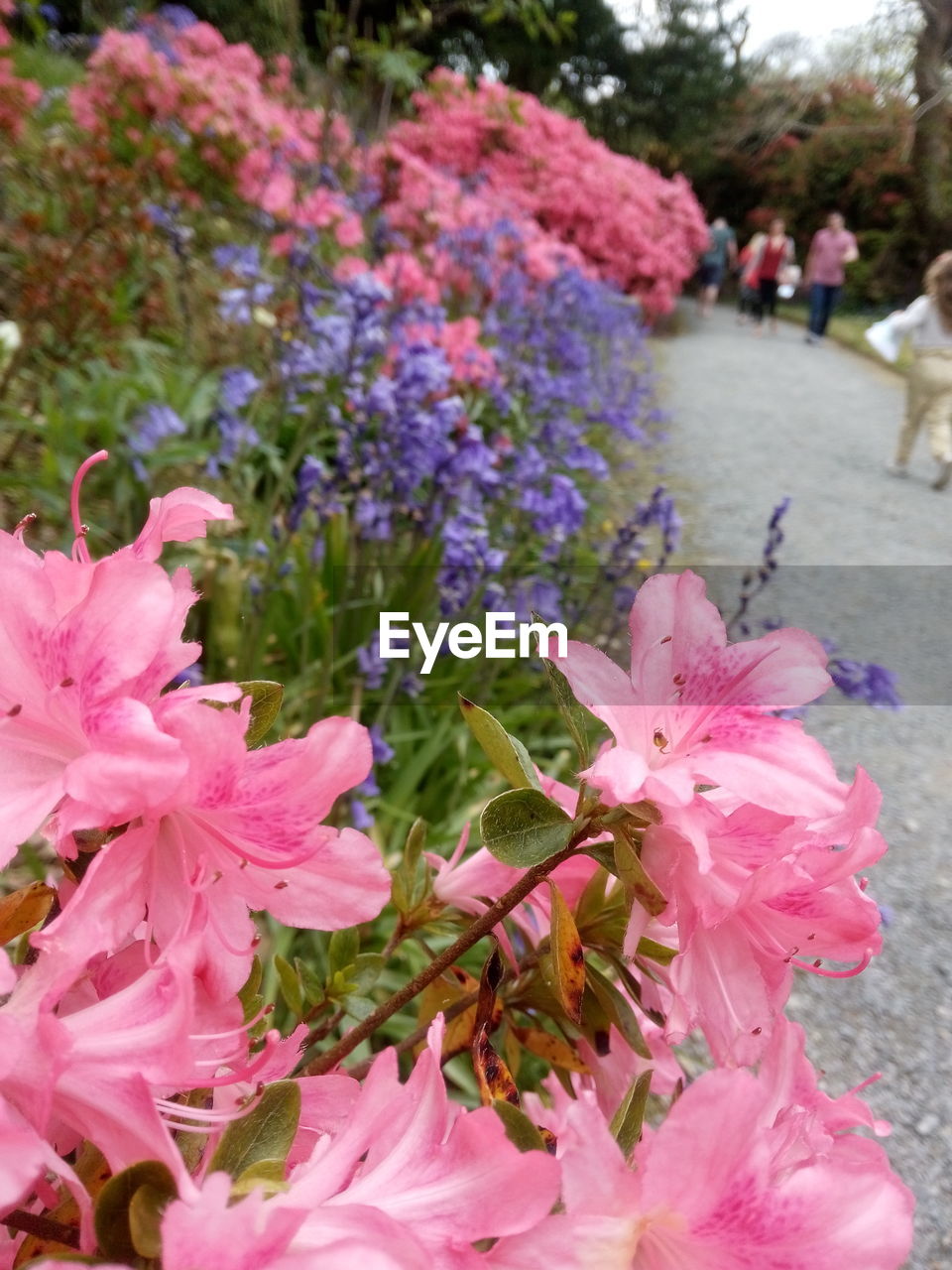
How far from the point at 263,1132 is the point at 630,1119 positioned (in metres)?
0.13

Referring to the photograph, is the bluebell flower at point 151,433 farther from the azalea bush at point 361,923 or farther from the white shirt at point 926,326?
the white shirt at point 926,326

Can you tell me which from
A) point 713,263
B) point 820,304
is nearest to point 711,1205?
point 820,304

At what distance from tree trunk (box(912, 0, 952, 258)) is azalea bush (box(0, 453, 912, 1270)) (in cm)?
1575

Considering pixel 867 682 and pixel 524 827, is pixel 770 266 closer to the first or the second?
pixel 867 682

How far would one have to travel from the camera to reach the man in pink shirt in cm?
1179

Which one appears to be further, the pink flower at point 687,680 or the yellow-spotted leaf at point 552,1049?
the yellow-spotted leaf at point 552,1049

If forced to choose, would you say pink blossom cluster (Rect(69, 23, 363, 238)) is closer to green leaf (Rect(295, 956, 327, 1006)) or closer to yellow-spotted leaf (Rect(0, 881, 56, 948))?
green leaf (Rect(295, 956, 327, 1006))

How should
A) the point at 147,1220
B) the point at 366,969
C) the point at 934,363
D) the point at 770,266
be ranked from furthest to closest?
the point at 770,266, the point at 934,363, the point at 366,969, the point at 147,1220

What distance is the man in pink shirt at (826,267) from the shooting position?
464 inches

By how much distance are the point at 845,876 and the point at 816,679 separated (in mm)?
79

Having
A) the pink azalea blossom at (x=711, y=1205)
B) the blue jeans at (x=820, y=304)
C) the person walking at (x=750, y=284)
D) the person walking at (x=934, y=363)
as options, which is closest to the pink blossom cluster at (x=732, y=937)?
the pink azalea blossom at (x=711, y=1205)

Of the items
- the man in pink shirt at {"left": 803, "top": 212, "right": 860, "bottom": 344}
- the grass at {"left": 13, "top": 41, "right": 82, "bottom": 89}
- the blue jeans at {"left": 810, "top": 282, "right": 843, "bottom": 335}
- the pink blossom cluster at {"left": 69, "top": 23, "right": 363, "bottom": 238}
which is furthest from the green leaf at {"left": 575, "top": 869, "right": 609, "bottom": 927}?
the blue jeans at {"left": 810, "top": 282, "right": 843, "bottom": 335}

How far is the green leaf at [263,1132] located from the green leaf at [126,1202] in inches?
1.3

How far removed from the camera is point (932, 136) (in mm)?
16312
